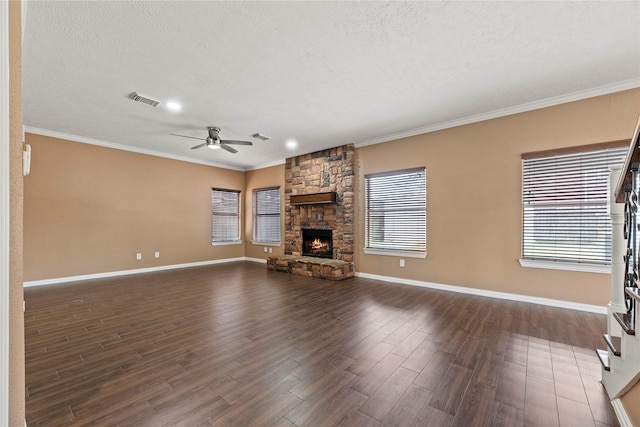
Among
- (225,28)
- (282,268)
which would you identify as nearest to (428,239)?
(282,268)

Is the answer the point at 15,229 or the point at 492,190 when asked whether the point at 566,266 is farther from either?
the point at 15,229

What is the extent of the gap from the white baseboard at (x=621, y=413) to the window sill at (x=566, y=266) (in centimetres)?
235

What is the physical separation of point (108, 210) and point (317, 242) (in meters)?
4.56

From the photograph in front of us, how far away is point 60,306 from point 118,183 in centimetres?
294

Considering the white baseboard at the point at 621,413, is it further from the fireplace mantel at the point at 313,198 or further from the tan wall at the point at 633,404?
the fireplace mantel at the point at 313,198

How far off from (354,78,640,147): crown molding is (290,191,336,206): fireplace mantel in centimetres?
158

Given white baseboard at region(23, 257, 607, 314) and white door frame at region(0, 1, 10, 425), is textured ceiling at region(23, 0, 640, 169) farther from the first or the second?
white baseboard at region(23, 257, 607, 314)

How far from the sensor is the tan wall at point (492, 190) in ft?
10.9

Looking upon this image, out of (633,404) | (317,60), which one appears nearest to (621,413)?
(633,404)

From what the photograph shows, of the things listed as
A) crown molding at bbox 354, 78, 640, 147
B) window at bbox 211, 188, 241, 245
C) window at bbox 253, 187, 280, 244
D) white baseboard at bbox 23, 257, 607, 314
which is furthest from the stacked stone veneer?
window at bbox 211, 188, 241, 245

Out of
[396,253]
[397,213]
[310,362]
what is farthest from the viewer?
[397,213]

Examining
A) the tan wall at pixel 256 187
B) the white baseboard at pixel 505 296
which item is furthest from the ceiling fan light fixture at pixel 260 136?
the white baseboard at pixel 505 296

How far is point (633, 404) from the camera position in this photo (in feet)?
4.55

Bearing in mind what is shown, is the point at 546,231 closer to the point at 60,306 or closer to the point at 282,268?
the point at 282,268
